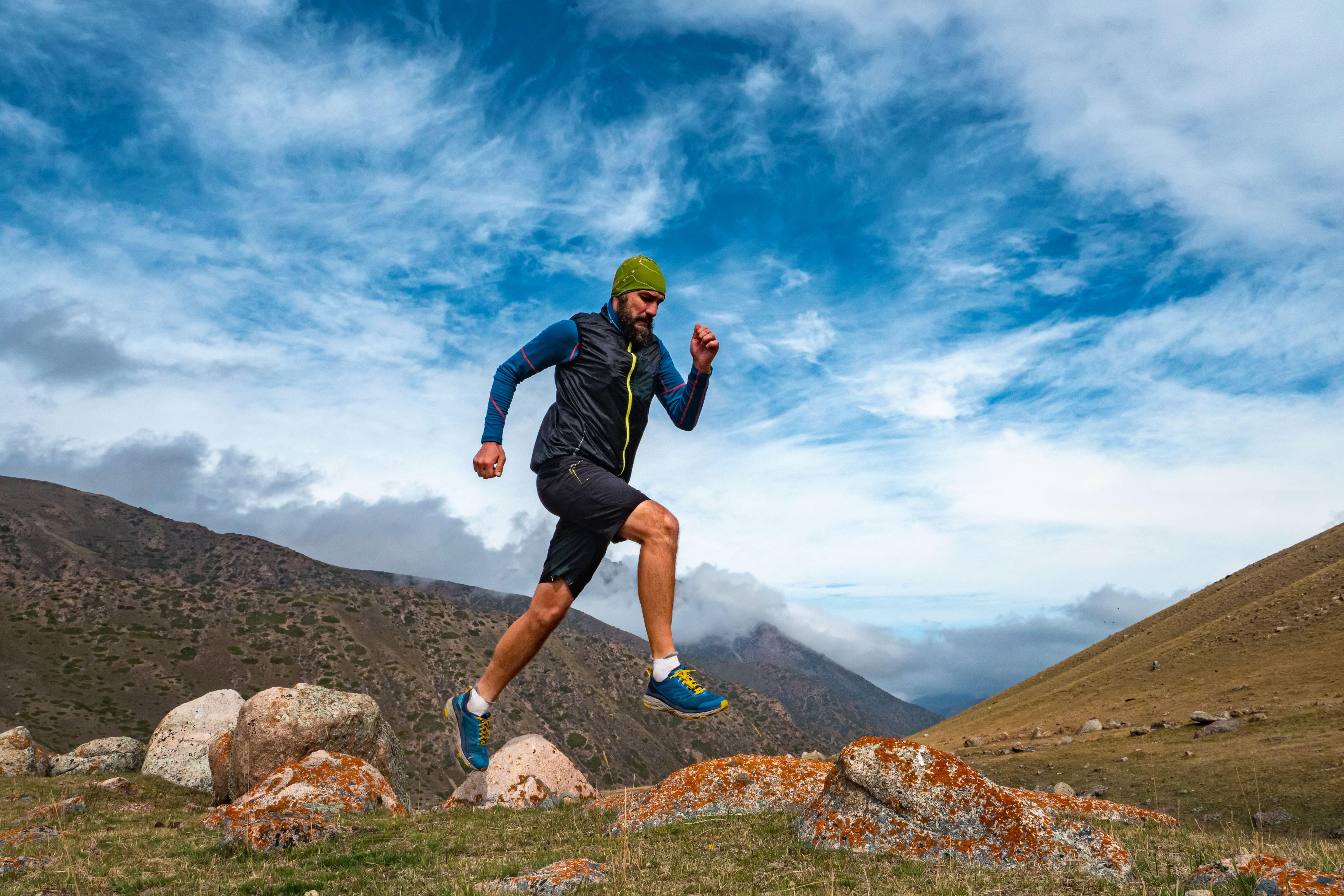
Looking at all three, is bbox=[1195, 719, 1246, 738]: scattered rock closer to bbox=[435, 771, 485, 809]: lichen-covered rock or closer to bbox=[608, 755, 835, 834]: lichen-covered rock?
bbox=[608, 755, 835, 834]: lichen-covered rock

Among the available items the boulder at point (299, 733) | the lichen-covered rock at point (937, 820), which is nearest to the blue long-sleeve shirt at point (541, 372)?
the lichen-covered rock at point (937, 820)

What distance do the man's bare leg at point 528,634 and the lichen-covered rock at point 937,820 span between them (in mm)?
3655

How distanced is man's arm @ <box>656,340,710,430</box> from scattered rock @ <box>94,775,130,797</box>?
22.0 metres

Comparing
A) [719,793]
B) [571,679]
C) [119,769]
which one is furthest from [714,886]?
[571,679]

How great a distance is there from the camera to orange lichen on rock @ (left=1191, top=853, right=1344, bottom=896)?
4.88 m

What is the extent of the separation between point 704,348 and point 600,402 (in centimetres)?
74

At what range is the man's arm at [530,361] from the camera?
5062 mm

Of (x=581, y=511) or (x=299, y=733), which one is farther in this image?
(x=299, y=733)

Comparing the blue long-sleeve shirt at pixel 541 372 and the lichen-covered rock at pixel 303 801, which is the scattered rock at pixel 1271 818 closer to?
the lichen-covered rock at pixel 303 801

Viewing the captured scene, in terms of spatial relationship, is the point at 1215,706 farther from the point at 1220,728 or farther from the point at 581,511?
the point at 581,511

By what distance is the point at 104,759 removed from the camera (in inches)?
1041

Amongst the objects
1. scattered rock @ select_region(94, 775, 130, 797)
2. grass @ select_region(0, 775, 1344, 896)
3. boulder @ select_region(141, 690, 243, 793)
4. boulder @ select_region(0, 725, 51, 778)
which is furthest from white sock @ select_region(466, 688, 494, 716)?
boulder @ select_region(0, 725, 51, 778)

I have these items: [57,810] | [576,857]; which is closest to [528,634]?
[576,857]

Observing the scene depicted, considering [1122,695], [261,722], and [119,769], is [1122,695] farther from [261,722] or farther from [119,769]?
[119,769]
